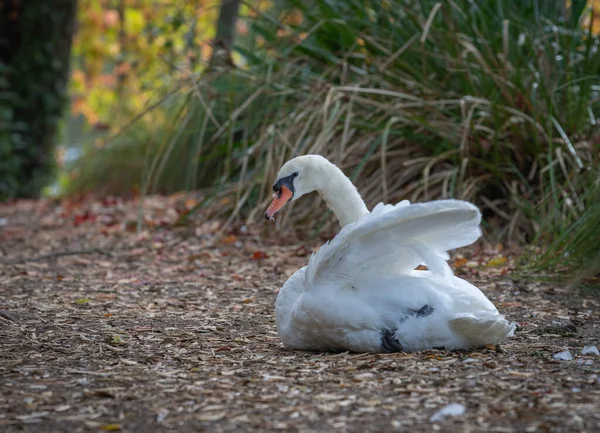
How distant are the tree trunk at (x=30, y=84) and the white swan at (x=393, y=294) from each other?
306 inches

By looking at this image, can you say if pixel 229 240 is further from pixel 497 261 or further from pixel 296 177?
pixel 296 177

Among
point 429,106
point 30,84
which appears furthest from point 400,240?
point 30,84

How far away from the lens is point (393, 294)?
3.08m

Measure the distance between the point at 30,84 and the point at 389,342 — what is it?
866cm

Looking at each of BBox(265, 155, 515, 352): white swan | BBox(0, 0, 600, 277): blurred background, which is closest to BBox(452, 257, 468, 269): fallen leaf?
BBox(0, 0, 600, 277): blurred background

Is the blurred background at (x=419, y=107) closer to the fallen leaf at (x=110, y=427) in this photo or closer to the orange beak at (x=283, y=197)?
the orange beak at (x=283, y=197)

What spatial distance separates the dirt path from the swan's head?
59cm

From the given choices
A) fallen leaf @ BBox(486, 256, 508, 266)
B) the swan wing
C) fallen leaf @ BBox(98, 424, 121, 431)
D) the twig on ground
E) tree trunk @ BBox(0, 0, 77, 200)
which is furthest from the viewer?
tree trunk @ BBox(0, 0, 77, 200)

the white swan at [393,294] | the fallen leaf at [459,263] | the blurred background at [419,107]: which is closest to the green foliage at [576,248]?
the blurred background at [419,107]

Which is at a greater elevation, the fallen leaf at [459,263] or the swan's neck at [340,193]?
the swan's neck at [340,193]

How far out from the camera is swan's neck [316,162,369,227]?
3.55 meters

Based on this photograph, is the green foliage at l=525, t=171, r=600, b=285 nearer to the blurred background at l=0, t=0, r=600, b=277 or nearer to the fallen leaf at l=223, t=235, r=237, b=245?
the blurred background at l=0, t=0, r=600, b=277

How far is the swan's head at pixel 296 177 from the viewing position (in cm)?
354

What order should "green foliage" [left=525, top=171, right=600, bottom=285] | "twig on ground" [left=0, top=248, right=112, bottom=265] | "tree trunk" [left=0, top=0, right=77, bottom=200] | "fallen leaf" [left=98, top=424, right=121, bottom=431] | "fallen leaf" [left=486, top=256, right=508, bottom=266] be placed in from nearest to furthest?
"fallen leaf" [left=98, top=424, right=121, bottom=431] → "green foliage" [left=525, top=171, right=600, bottom=285] → "fallen leaf" [left=486, top=256, right=508, bottom=266] → "twig on ground" [left=0, top=248, right=112, bottom=265] → "tree trunk" [left=0, top=0, right=77, bottom=200]
